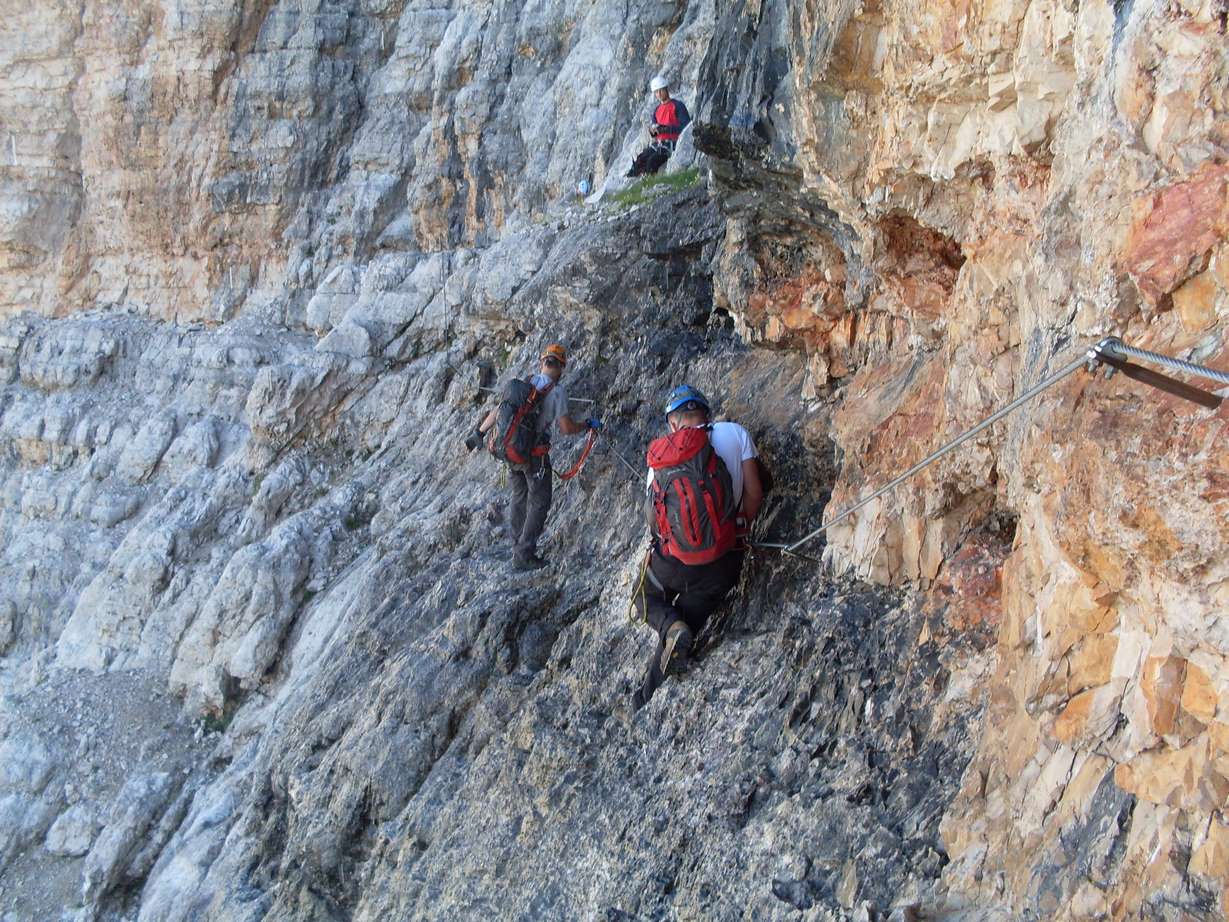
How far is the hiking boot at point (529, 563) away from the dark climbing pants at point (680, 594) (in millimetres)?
2855

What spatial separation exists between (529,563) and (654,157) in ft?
19.3

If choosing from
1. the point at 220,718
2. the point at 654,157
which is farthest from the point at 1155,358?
the point at 220,718

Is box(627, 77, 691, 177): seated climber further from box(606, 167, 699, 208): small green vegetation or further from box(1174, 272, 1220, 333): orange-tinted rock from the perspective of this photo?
box(1174, 272, 1220, 333): orange-tinted rock

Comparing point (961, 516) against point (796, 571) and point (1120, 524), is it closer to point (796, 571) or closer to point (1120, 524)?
point (796, 571)

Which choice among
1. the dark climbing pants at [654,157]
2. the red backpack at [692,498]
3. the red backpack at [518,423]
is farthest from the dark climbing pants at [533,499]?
the dark climbing pants at [654,157]

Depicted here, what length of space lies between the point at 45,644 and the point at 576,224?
1366 centimetres

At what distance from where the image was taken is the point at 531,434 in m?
9.50

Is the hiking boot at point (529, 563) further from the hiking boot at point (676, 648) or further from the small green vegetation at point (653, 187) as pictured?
the small green vegetation at point (653, 187)

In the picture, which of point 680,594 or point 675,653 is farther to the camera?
point 680,594

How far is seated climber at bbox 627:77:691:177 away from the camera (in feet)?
41.0

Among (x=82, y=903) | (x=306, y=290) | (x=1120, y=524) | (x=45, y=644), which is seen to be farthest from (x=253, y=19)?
(x=1120, y=524)

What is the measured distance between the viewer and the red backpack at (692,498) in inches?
250

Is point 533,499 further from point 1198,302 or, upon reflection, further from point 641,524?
point 1198,302

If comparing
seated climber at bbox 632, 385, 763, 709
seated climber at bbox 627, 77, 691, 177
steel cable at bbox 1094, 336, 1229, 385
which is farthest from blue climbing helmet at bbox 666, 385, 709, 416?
seated climber at bbox 627, 77, 691, 177
